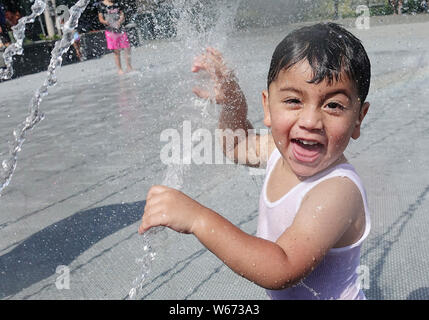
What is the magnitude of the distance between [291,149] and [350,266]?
1.18 ft

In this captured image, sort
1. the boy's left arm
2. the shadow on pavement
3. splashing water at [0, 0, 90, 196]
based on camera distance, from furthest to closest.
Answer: the shadow on pavement
splashing water at [0, 0, 90, 196]
the boy's left arm

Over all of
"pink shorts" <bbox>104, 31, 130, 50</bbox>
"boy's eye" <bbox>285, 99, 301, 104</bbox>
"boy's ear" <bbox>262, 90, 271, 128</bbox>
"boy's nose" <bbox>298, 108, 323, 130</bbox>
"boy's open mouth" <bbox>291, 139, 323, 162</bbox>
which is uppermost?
"boy's eye" <bbox>285, 99, 301, 104</bbox>

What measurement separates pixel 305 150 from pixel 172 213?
365 mm

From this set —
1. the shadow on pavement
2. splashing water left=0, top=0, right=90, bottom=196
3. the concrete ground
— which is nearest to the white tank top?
the concrete ground

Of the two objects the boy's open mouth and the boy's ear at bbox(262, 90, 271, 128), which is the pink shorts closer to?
the boy's ear at bbox(262, 90, 271, 128)

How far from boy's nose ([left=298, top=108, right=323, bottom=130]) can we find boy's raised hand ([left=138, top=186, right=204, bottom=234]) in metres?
0.32

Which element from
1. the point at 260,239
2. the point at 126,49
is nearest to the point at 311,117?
the point at 260,239

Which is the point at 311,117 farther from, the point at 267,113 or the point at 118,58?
the point at 118,58

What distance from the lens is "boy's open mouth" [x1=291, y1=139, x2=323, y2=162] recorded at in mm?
1260

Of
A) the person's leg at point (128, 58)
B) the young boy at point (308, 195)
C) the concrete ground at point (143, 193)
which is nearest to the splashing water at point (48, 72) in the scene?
the concrete ground at point (143, 193)

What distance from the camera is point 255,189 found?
333 cm

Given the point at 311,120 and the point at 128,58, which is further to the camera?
the point at 128,58

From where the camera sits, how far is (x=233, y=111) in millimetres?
1809

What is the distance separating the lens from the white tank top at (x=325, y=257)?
1307mm
